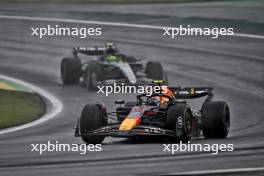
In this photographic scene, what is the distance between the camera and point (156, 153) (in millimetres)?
21188

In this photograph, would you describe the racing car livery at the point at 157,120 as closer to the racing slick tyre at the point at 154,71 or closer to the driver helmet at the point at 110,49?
the racing slick tyre at the point at 154,71

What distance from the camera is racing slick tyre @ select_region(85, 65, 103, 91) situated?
34.8 meters

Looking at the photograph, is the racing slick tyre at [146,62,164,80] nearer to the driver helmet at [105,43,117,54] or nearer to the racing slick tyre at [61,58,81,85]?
the driver helmet at [105,43,117,54]

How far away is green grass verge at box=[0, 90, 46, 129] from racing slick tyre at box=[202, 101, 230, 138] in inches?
240

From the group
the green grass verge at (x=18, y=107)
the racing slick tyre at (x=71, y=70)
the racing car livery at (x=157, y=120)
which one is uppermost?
the racing slick tyre at (x=71, y=70)

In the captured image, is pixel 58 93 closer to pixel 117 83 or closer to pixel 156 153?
pixel 117 83

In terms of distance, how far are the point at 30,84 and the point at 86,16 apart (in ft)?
39.5

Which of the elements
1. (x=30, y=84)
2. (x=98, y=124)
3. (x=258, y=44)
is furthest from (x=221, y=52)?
(x=98, y=124)

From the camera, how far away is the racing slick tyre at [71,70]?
36.3 metres

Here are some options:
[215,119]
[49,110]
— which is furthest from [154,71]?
[215,119]

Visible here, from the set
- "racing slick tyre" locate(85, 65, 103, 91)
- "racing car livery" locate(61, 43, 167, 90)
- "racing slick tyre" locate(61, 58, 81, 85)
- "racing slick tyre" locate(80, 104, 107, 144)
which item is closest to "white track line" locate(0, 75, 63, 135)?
"racing slick tyre" locate(61, 58, 81, 85)

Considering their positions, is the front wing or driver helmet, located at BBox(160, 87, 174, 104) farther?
driver helmet, located at BBox(160, 87, 174, 104)

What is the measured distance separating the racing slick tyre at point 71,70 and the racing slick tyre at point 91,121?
1297cm

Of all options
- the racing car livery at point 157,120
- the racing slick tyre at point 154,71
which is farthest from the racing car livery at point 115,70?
the racing car livery at point 157,120
